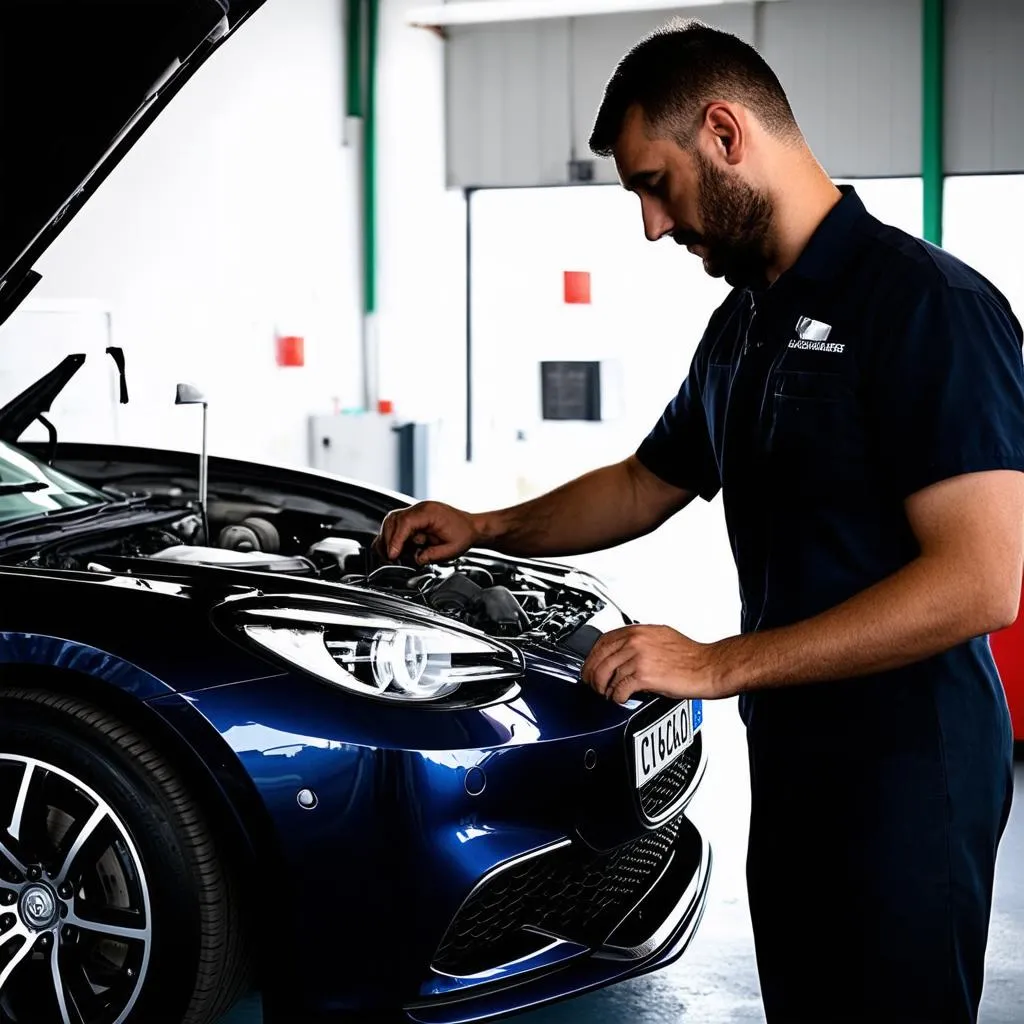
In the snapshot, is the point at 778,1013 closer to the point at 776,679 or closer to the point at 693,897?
the point at 776,679

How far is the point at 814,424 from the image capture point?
145 cm

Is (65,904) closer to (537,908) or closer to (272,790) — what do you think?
(272,790)

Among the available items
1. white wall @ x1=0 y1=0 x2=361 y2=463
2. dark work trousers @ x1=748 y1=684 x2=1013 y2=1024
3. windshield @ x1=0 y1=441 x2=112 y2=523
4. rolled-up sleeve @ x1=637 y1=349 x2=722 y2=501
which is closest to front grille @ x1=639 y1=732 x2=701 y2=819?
rolled-up sleeve @ x1=637 y1=349 x2=722 y2=501

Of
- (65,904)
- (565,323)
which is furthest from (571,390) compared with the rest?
(65,904)

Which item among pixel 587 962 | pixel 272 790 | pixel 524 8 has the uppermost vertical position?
pixel 524 8

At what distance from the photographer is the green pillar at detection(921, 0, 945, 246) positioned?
8430 mm

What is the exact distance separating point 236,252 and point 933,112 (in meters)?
4.53

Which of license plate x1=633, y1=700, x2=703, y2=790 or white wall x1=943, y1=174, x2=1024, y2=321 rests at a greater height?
white wall x1=943, y1=174, x2=1024, y2=321

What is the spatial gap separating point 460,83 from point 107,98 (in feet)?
26.0

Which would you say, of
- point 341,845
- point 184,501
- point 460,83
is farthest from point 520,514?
point 460,83

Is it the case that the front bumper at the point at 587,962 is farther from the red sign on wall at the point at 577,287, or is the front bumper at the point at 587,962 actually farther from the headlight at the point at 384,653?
the red sign on wall at the point at 577,287

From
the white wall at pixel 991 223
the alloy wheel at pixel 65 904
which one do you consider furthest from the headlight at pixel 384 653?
the white wall at pixel 991 223

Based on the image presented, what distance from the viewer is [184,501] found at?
341 centimetres

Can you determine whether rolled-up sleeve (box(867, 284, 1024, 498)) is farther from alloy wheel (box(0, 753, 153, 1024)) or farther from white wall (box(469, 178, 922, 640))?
white wall (box(469, 178, 922, 640))
